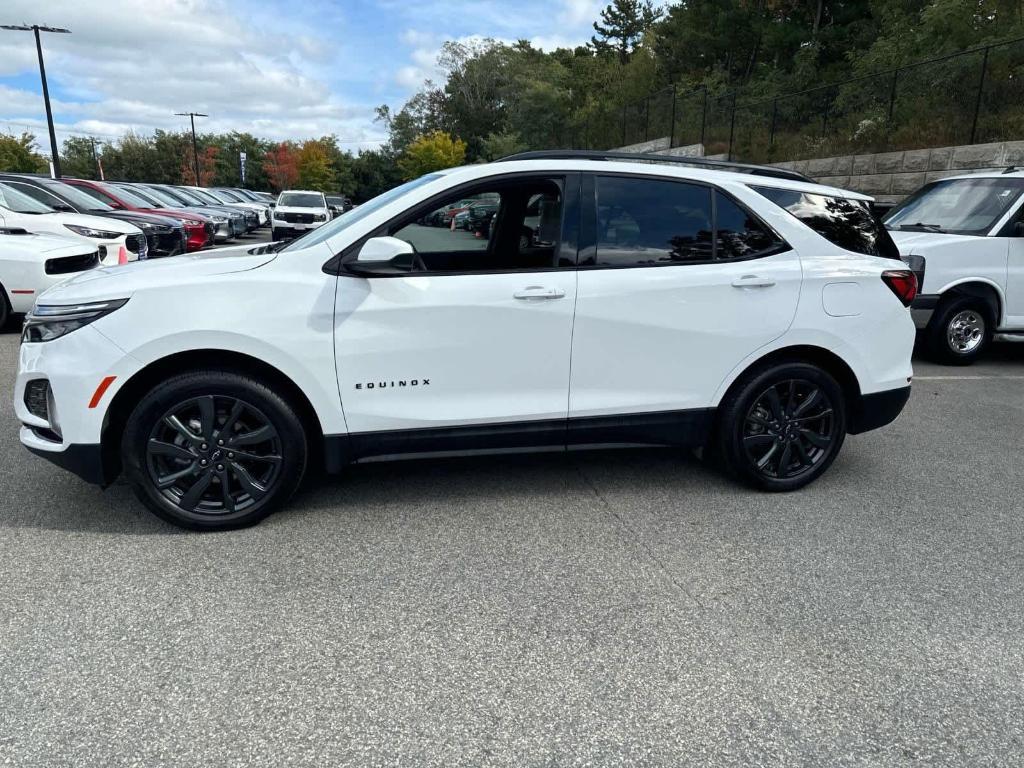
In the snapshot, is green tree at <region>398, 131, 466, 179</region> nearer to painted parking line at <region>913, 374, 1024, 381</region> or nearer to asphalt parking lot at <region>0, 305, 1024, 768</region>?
painted parking line at <region>913, 374, 1024, 381</region>

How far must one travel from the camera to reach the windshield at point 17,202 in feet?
31.6

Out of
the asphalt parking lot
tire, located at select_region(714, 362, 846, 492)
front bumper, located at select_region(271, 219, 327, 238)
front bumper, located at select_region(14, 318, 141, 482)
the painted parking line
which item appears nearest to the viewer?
the asphalt parking lot

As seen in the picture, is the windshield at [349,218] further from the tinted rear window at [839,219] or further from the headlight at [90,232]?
the headlight at [90,232]

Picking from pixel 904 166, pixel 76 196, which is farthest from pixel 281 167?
pixel 904 166

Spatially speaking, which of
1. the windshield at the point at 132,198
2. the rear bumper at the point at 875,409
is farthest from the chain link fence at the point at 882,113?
the windshield at the point at 132,198

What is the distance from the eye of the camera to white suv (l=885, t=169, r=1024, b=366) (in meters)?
7.53

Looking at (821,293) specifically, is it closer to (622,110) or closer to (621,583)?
(621,583)

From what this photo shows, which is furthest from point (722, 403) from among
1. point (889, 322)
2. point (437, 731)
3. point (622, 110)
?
point (622, 110)

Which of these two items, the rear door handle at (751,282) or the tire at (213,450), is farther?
the rear door handle at (751,282)

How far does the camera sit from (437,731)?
2293 millimetres

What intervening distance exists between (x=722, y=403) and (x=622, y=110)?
37.4 meters

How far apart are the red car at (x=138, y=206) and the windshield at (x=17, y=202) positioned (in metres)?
3.22

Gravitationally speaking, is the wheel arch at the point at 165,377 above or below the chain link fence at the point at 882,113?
below


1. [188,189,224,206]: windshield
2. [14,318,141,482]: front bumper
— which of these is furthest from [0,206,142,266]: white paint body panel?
[188,189,224,206]: windshield
